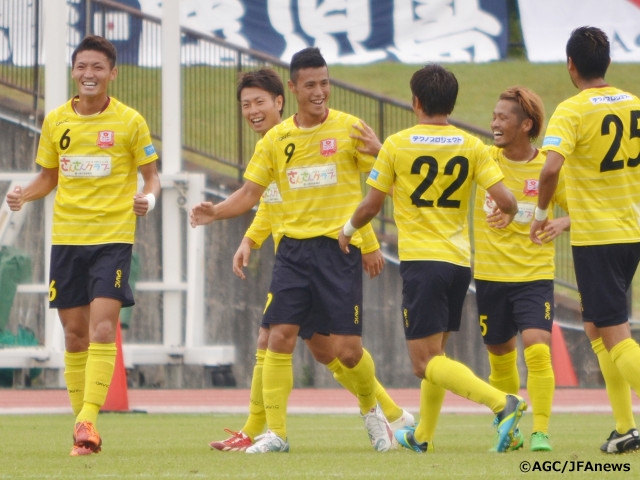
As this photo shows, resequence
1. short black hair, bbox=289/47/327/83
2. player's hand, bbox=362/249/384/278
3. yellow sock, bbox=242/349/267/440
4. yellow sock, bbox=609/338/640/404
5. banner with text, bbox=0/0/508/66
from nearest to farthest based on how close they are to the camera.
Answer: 1. yellow sock, bbox=609/338/640/404
2. short black hair, bbox=289/47/327/83
3. player's hand, bbox=362/249/384/278
4. yellow sock, bbox=242/349/267/440
5. banner with text, bbox=0/0/508/66

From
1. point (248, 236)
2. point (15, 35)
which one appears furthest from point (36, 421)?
point (15, 35)

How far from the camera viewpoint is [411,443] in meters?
8.09

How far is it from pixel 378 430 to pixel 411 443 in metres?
0.35

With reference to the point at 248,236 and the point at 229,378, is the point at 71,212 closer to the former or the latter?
the point at 248,236

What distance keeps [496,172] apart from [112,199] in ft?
7.40

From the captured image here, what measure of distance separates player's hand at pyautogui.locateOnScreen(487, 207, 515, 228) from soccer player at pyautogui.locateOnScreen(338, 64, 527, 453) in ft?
0.66

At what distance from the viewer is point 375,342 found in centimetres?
1659

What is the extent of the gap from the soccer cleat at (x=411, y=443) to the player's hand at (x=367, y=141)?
1.58 m

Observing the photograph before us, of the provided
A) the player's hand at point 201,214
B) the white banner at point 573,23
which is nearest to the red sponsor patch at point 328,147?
the player's hand at point 201,214

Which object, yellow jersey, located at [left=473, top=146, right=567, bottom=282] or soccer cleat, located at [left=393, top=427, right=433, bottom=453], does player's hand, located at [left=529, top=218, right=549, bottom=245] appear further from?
soccer cleat, located at [left=393, top=427, right=433, bottom=453]

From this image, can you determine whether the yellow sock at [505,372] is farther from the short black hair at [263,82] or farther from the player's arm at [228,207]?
the short black hair at [263,82]

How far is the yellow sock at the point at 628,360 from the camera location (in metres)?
7.27

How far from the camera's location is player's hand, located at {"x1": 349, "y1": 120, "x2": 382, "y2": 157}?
809cm

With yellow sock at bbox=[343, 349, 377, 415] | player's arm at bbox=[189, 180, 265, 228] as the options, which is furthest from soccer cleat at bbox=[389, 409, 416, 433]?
player's arm at bbox=[189, 180, 265, 228]
